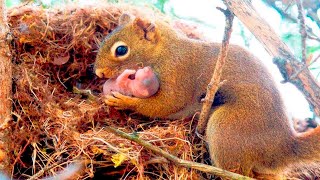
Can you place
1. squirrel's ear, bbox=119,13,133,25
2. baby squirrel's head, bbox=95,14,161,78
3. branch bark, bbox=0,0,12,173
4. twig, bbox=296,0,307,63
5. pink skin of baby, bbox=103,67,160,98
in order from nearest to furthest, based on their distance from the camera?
twig, bbox=296,0,307,63 < branch bark, bbox=0,0,12,173 < pink skin of baby, bbox=103,67,160,98 < baby squirrel's head, bbox=95,14,161,78 < squirrel's ear, bbox=119,13,133,25

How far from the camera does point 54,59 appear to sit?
8.95 feet

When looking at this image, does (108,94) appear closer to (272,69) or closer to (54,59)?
(54,59)

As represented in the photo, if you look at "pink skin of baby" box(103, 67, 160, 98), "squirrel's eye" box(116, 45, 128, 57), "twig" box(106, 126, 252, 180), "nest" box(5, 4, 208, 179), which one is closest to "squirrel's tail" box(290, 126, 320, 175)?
"nest" box(5, 4, 208, 179)

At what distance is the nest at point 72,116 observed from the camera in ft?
6.79

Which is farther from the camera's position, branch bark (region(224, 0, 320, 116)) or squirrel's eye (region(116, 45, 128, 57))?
squirrel's eye (region(116, 45, 128, 57))

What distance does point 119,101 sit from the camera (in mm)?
2471

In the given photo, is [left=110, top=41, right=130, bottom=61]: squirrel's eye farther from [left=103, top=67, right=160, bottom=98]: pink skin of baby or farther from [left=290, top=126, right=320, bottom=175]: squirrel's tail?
[left=290, top=126, right=320, bottom=175]: squirrel's tail

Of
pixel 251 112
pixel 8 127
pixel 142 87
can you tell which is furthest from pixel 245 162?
pixel 8 127

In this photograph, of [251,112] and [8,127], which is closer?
[8,127]

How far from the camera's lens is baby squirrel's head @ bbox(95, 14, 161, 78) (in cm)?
260

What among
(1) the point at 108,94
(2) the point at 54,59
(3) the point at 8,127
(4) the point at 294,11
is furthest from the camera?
(2) the point at 54,59

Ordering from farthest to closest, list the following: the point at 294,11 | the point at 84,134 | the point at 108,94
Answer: the point at 108,94 → the point at 294,11 → the point at 84,134

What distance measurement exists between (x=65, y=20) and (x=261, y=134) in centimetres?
130

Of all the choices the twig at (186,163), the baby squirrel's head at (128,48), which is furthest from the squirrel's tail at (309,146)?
the baby squirrel's head at (128,48)
